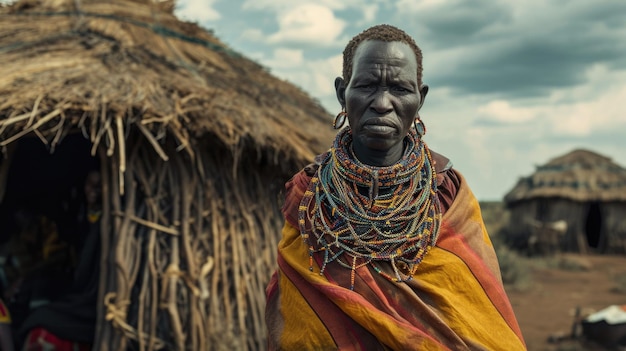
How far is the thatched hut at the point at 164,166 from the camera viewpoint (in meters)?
4.48

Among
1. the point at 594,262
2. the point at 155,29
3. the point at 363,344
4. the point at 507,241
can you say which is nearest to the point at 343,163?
the point at 363,344

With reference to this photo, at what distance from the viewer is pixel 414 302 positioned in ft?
6.01

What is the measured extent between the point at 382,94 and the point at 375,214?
1.17ft

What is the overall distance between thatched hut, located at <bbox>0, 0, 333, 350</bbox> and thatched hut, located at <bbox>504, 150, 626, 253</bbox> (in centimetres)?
1377

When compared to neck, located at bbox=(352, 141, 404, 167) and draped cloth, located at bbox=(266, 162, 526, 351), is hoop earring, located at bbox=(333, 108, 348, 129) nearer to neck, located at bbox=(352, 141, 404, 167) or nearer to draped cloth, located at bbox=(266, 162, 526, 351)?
neck, located at bbox=(352, 141, 404, 167)

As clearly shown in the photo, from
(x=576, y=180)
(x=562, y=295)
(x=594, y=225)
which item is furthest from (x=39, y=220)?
(x=594, y=225)

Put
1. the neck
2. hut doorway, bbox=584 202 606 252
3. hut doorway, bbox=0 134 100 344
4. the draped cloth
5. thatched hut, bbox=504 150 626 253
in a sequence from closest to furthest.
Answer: the draped cloth
the neck
hut doorway, bbox=0 134 100 344
thatched hut, bbox=504 150 626 253
hut doorway, bbox=584 202 606 252

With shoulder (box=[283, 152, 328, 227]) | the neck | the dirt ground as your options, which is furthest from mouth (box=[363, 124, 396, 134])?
the dirt ground

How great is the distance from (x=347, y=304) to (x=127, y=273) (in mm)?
3197

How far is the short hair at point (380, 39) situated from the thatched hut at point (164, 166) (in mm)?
2632

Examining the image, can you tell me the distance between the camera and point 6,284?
602cm

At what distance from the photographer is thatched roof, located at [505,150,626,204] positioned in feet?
58.6

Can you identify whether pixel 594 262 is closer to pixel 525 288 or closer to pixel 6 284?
pixel 525 288

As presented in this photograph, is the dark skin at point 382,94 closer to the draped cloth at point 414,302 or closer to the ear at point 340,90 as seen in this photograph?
the ear at point 340,90
